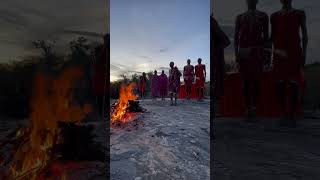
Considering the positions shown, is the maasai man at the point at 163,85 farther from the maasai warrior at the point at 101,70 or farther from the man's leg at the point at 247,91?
Answer: the man's leg at the point at 247,91

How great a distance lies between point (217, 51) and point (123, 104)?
10.5 feet

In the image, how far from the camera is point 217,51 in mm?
2551

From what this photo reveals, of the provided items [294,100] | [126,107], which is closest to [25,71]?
[294,100]

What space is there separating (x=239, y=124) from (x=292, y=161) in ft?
1.37

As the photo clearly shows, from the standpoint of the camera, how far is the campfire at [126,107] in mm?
5039

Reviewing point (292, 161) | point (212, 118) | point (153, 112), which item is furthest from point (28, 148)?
point (153, 112)

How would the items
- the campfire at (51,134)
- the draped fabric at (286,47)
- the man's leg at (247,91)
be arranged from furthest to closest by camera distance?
the man's leg at (247,91) → the draped fabric at (286,47) → the campfire at (51,134)

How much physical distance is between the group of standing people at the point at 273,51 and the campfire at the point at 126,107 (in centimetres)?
249

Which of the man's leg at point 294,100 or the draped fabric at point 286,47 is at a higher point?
the draped fabric at point 286,47

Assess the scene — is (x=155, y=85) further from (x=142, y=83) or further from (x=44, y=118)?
(x=44, y=118)

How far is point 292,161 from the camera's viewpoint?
2.50m

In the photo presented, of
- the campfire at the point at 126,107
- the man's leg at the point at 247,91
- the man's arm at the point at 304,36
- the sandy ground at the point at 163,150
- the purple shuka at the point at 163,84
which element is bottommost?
the sandy ground at the point at 163,150

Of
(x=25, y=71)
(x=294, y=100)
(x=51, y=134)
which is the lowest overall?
(x=51, y=134)

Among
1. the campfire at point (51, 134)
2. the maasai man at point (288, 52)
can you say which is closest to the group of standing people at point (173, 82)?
the maasai man at point (288, 52)
